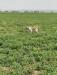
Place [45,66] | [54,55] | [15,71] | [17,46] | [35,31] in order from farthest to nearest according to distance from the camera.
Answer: [35,31]
[17,46]
[54,55]
[45,66]
[15,71]

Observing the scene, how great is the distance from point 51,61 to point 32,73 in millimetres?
2726

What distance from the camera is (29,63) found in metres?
14.9

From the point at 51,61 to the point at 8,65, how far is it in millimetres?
2576

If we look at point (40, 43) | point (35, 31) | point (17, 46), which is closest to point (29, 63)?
point (17, 46)

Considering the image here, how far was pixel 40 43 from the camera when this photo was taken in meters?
21.2

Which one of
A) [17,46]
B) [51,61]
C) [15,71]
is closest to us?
[15,71]

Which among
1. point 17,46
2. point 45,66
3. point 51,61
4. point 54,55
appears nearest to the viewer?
point 45,66

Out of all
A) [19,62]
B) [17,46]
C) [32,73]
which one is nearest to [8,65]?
[19,62]

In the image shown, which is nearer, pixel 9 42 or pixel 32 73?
pixel 32 73

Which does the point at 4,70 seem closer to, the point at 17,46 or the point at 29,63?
the point at 29,63

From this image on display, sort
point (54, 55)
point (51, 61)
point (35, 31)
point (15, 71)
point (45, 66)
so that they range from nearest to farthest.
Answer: point (15, 71) < point (45, 66) < point (51, 61) < point (54, 55) < point (35, 31)

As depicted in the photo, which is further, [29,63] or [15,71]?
[29,63]

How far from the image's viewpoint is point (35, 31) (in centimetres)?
2934

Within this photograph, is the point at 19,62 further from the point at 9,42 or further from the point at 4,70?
the point at 9,42
